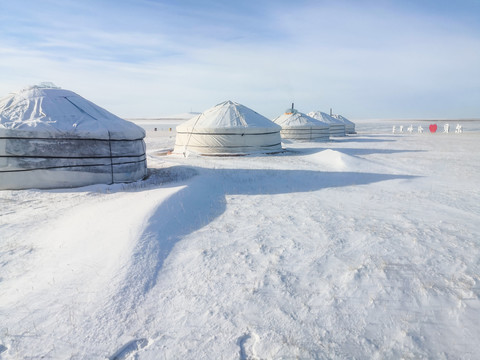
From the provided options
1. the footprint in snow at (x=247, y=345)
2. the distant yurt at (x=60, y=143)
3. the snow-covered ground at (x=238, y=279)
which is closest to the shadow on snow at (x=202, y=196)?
the snow-covered ground at (x=238, y=279)

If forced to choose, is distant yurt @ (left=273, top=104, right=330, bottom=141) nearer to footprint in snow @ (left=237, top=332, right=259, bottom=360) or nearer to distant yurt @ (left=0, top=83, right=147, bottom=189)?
distant yurt @ (left=0, top=83, right=147, bottom=189)

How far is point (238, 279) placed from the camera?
8.19ft

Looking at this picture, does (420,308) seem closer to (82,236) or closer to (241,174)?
(82,236)

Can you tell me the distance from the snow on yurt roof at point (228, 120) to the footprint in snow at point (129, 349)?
30.4ft

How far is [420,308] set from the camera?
2148 mm

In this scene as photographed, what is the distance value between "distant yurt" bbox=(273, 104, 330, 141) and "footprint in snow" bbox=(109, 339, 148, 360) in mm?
16266

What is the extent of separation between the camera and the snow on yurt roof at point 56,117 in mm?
5480

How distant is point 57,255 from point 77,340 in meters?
1.24

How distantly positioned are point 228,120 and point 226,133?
56cm

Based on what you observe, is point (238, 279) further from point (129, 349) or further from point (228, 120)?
point (228, 120)

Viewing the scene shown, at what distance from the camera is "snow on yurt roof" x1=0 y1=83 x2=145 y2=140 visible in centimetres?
548

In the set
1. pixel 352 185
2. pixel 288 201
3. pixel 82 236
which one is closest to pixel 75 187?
pixel 82 236

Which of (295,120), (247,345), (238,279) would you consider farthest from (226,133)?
(247,345)

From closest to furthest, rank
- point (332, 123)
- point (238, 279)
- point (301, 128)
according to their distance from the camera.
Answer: point (238, 279) → point (301, 128) → point (332, 123)
